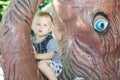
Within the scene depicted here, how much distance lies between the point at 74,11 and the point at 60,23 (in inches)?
3.1

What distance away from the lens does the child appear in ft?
5.69

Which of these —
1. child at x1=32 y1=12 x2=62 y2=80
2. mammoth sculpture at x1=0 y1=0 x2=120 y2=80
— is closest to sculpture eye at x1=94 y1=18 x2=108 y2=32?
mammoth sculpture at x1=0 y1=0 x2=120 y2=80

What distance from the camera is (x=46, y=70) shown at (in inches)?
67.7

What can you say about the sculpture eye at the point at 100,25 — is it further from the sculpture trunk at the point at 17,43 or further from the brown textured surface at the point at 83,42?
the sculpture trunk at the point at 17,43

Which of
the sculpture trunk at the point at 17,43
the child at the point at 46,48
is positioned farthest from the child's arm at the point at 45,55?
the sculpture trunk at the point at 17,43

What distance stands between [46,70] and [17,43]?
0.83 feet

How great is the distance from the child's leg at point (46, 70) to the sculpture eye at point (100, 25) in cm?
25

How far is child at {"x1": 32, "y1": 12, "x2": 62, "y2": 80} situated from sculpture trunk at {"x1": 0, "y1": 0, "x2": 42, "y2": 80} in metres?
0.18

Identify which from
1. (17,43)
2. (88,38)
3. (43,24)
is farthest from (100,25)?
(17,43)

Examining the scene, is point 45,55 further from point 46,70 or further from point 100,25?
point 100,25

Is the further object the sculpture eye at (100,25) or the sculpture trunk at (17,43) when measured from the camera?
the sculpture eye at (100,25)

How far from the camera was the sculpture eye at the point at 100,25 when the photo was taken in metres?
1.72

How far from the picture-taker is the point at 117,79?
1.75 m

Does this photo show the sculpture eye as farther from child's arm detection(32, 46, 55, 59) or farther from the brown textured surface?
child's arm detection(32, 46, 55, 59)
